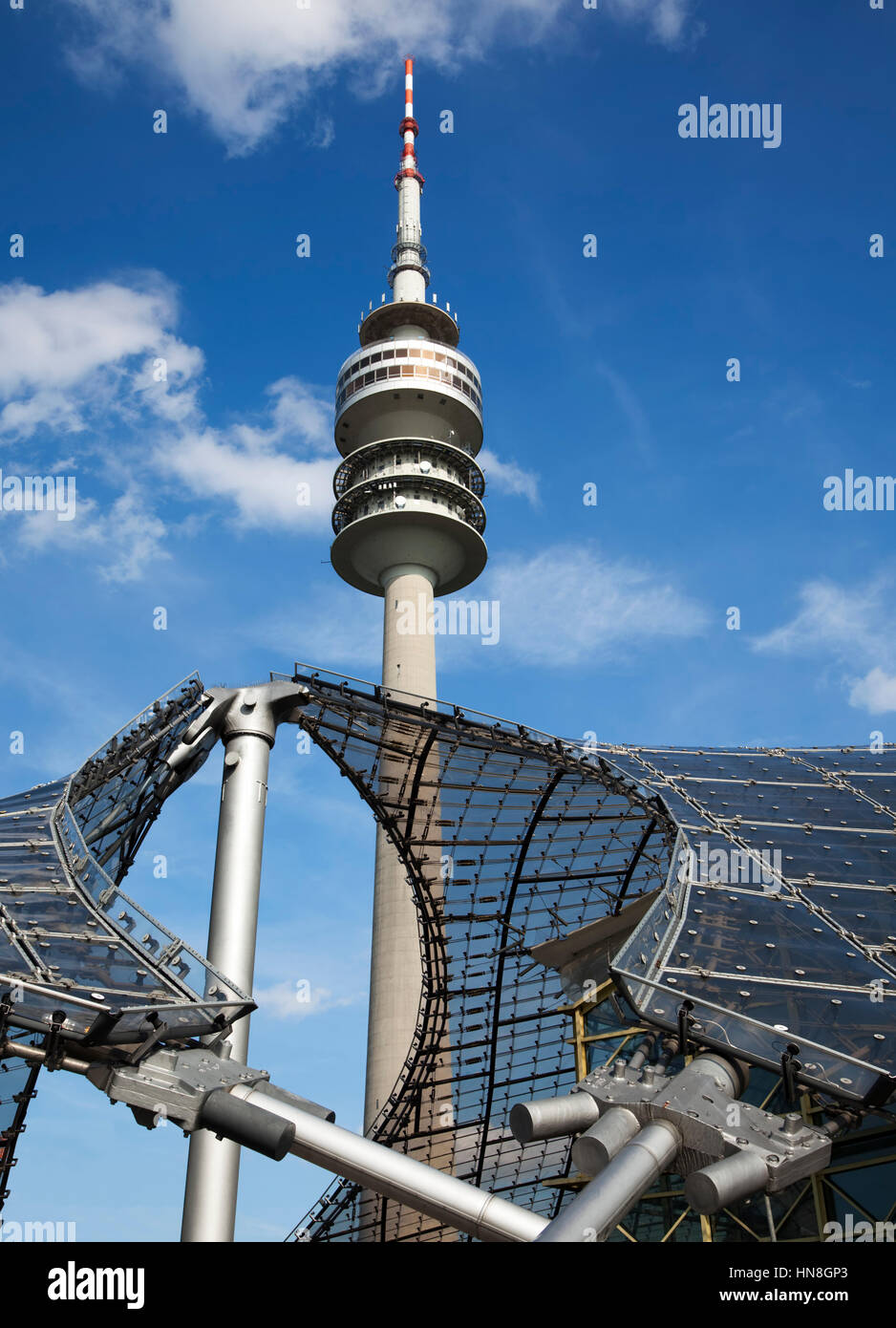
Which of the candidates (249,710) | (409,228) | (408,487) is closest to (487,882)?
(249,710)

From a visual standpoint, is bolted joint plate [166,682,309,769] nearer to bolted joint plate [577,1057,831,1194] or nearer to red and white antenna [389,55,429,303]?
bolted joint plate [577,1057,831,1194]

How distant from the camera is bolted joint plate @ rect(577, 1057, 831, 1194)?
12.5 m

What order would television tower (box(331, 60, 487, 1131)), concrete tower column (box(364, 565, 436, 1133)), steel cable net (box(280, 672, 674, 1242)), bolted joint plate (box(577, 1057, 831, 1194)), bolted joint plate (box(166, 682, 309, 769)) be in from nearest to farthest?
bolted joint plate (box(577, 1057, 831, 1194)) → steel cable net (box(280, 672, 674, 1242)) → bolted joint plate (box(166, 682, 309, 769)) → concrete tower column (box(364, 565, 436, 1133)) → television tower (box(331, 60, 487, 1131))

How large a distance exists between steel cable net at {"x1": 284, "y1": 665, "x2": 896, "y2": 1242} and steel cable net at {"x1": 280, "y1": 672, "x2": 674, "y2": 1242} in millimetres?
72

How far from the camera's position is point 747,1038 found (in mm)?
14664

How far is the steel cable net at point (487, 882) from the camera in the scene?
106 feet

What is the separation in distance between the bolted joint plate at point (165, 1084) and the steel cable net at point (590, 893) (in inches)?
232

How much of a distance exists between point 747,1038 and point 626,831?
19.3 meters

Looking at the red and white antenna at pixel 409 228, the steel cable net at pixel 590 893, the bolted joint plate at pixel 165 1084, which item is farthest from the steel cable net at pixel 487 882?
the red and white antenna at pixel 409 228

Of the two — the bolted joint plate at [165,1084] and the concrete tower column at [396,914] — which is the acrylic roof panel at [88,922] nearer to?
the bolted joint plate at [165,1084]

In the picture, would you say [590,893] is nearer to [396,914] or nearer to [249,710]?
[249,710]

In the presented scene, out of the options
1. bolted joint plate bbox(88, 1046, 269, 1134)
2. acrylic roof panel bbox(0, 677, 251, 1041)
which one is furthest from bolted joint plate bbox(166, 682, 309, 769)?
bolted joint plate bbox(88, 1046, 269, 1134)
